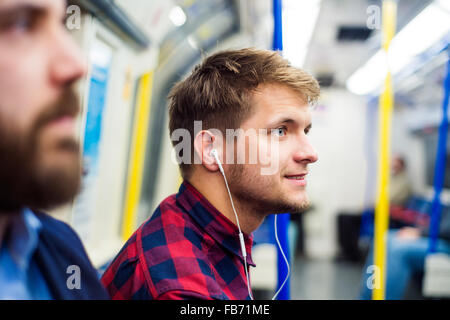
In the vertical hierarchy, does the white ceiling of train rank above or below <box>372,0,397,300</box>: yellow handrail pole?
above

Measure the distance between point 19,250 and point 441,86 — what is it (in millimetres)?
5877

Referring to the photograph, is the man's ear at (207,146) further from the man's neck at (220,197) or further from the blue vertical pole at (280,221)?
the blue vertical pole at (280,221)

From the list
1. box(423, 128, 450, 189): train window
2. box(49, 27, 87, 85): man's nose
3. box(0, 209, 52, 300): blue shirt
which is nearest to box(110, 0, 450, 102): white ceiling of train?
box(49, 27, 87, 85): man's nose

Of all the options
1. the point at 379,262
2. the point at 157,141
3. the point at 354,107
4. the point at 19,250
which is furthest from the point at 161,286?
the point at 354,107

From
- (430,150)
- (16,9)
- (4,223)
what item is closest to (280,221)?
(4,223)

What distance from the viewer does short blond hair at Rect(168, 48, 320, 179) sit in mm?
872

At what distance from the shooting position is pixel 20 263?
0.52m

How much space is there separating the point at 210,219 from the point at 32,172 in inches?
18.5

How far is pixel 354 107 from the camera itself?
16.0 ft

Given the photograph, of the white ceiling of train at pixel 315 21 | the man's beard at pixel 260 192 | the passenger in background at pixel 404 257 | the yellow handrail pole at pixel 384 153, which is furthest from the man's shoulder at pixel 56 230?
the passenger in background at pixel 404 257

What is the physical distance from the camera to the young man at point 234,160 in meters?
0.83

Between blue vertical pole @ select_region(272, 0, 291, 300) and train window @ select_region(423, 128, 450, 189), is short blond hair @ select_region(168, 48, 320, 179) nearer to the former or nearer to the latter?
blue vertical pole @ select_region(272, 0, 291, 300)

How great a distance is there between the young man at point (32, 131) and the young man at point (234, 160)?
293mm
